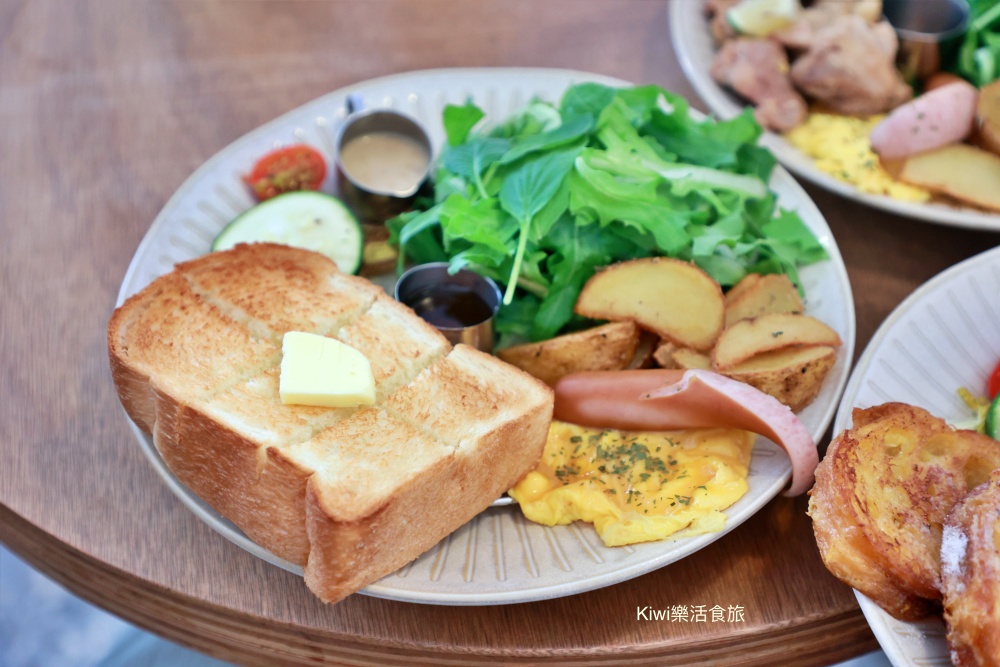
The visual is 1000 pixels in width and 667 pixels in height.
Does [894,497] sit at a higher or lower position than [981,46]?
lower

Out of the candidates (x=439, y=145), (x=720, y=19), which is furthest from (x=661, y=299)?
(x=720, y=19)

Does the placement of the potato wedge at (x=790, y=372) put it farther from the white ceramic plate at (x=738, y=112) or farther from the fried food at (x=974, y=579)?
the white ceramic plate at (x=738, y=112)

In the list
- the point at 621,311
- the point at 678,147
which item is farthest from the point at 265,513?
the point at 678,147

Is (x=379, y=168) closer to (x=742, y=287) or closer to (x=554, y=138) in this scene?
(x=554, y=138)

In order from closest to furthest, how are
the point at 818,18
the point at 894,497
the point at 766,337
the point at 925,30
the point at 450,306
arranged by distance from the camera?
the point at 894,497
the point at 766,337
the point at 450,306
the point at 818,18
the point at 925,30

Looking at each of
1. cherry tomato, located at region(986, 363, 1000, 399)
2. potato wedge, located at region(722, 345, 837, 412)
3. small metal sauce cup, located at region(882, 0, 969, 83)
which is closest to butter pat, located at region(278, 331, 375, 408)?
potato wedge, located at region(722, 345, 837, 412)

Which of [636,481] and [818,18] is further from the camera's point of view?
[818,18]

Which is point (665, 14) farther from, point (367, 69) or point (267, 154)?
point (267, 154)
